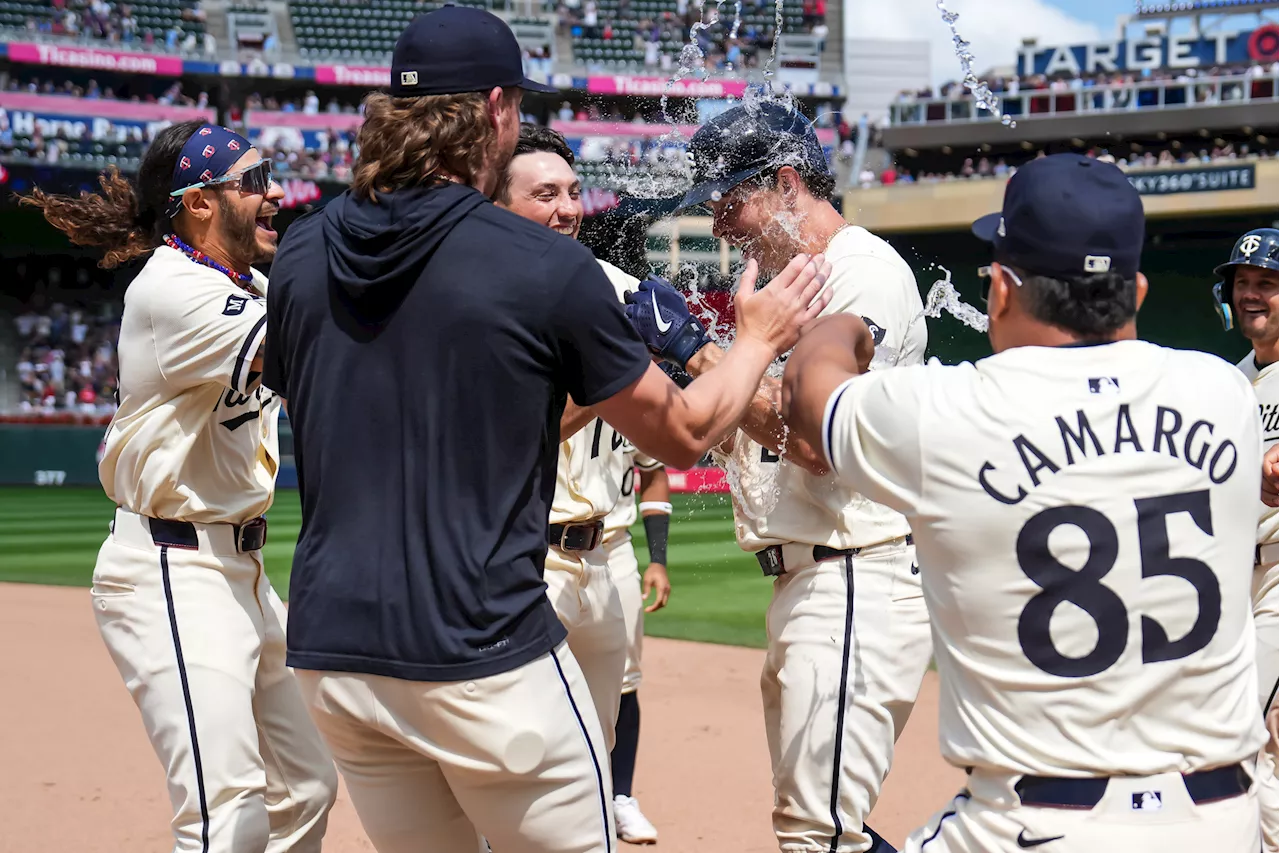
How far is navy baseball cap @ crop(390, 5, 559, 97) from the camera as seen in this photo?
7.78 feet

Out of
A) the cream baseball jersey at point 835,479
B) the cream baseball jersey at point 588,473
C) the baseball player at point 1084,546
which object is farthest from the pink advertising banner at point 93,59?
the baseball player at point 1084,546

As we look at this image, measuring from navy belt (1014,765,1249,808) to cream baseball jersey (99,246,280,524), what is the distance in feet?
7.07

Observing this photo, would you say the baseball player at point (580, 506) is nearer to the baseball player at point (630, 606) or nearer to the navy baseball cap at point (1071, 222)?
the baseball player at point (630, 606)

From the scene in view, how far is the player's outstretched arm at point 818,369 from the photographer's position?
2355 mm

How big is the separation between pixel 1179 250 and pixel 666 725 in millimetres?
25226

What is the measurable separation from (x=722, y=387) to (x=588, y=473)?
213 centimetres

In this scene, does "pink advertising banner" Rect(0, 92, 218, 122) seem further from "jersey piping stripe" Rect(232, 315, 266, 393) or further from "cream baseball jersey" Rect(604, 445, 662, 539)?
"jersey piping stripe" Rect(232, 315, 266, 393)

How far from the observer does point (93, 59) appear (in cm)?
2872

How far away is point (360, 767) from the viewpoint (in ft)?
8.05

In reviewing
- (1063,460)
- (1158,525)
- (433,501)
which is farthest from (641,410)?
(1158,525)

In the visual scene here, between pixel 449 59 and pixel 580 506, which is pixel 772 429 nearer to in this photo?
pixel 449 59

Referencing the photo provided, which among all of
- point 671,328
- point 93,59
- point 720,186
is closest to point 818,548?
point 671,328

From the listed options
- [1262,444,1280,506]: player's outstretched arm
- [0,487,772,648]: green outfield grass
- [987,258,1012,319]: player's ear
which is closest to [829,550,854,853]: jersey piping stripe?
[987,258,1012,319]: player's ear

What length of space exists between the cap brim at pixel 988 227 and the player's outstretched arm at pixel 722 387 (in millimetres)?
411
